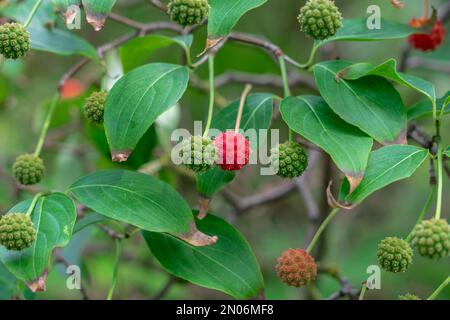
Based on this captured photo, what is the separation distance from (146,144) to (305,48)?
2377 millimetres

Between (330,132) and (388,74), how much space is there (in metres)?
0.21

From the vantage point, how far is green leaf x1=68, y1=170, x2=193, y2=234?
179 cm

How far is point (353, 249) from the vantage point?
165 inches

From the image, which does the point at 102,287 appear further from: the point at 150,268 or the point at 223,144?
the point at 223,144

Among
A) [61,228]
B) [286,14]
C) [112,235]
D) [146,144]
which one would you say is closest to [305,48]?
[286,14]

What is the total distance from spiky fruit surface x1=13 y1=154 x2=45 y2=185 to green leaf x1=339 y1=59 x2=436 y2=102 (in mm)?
916

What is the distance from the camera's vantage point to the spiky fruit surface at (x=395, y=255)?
1.72 m

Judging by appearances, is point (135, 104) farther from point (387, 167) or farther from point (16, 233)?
point (387, 167)

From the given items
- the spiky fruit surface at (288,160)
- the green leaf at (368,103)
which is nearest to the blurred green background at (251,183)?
the spiky fruit surface at (288,160)

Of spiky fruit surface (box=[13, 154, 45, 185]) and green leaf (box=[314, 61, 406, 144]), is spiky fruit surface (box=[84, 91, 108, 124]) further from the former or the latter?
green leaf (box=[314, 61, 406, 144])

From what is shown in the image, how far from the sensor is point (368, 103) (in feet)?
6.00

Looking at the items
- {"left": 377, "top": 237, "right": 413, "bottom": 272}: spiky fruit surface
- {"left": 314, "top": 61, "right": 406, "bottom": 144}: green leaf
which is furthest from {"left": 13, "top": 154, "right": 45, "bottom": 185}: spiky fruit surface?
{"left": 377, "top": 237, "right": 413, "bottom": 272}: spiky fruit surface

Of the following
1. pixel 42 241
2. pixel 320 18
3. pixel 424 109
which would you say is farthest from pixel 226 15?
pixel 42 241

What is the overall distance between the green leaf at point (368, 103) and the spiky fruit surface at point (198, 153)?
0.34 metres
